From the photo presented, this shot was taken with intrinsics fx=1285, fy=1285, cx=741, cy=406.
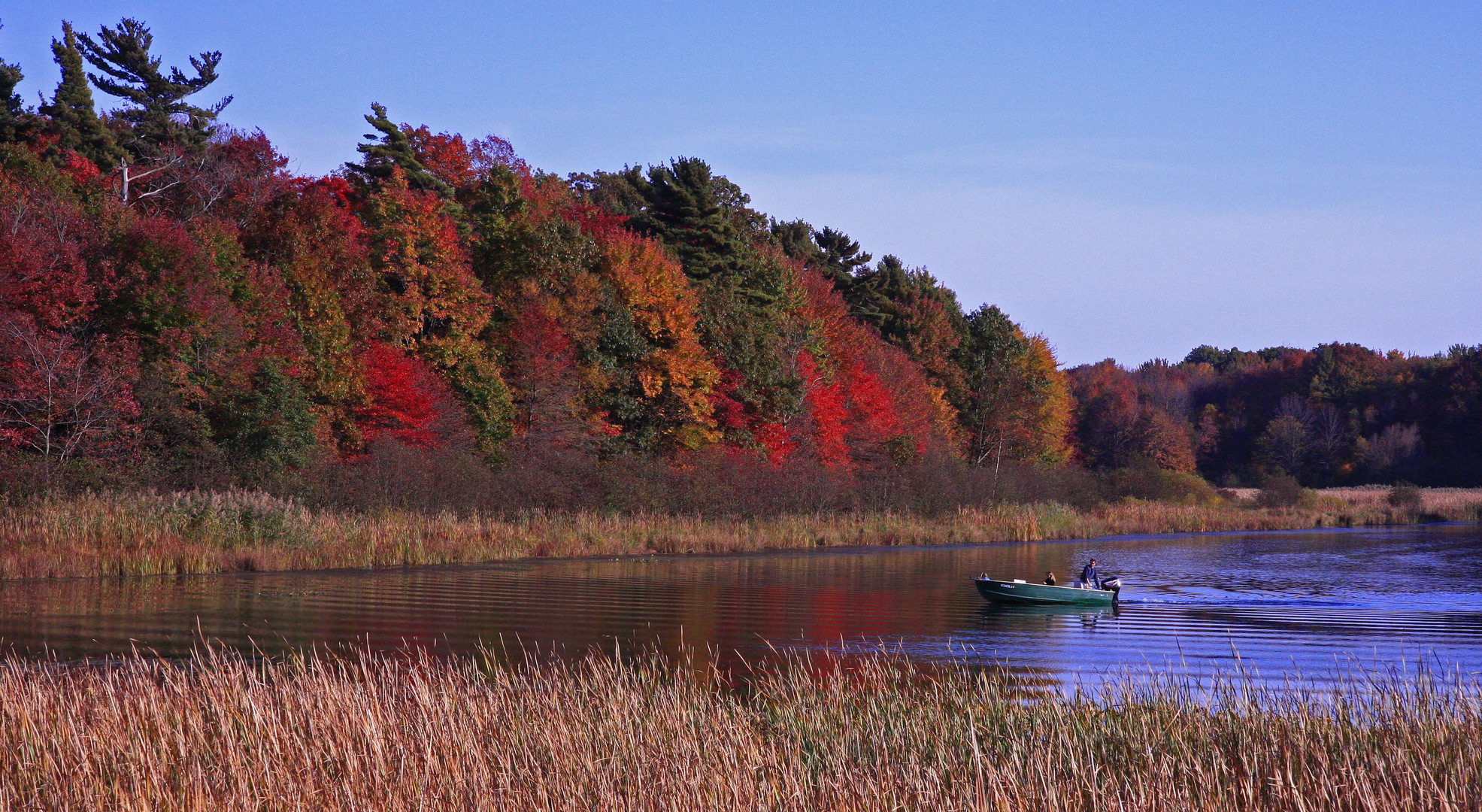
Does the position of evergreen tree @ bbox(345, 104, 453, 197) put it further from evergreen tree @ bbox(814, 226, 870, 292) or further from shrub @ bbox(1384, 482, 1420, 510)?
shrub @ bbox(1384, 482, 1420, 510)

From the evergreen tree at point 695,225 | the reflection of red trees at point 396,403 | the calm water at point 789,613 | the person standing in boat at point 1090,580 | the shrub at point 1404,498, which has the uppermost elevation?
the evergreen tree at point 695,225

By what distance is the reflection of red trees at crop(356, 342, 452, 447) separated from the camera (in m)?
42.9

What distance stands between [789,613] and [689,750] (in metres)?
16.0

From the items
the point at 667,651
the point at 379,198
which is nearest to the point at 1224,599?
the point at 667,651

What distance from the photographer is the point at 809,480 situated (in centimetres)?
5156

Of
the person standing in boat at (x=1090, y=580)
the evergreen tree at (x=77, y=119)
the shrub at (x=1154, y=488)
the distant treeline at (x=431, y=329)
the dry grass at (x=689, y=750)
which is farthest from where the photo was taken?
the shrub at (x=1154, y=488)

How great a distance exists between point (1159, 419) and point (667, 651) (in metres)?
87.1

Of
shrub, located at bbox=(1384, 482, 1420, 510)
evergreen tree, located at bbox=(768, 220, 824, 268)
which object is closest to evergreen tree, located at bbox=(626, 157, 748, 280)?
evergreen tree, located at bbox=(768, 220, 824, 268)

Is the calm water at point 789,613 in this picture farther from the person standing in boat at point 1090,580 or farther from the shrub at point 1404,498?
the shrub at point 1404,498

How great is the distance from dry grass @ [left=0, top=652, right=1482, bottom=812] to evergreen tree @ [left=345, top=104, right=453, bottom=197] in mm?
49061

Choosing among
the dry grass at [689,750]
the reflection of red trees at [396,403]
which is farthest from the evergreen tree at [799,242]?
the dry grass at [689,750]

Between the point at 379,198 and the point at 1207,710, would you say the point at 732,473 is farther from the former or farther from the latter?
the point at 1207,710

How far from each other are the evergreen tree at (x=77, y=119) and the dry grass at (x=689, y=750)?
4203 centimetres

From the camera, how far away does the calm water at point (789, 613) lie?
19500 mm
